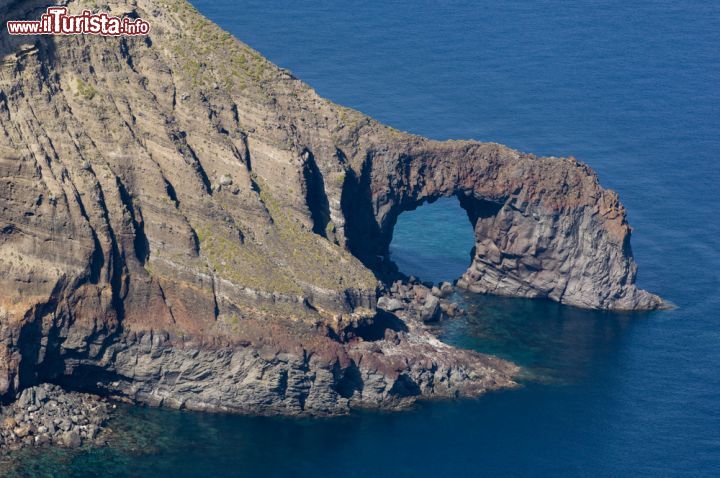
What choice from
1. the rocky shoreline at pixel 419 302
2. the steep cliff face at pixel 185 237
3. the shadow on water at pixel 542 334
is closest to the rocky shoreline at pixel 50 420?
the steep cliff face at pixel 185 237

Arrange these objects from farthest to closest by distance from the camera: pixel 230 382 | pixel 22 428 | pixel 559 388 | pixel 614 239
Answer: pixel 614 239 → pixel 559 388 → pixel 230 382 → pixel 22 428

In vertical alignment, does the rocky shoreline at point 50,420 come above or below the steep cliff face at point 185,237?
below

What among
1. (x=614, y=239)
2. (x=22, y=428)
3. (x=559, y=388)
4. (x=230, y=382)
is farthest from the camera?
(x=614, y=239)

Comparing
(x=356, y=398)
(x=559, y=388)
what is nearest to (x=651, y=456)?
(x=559, y=388)

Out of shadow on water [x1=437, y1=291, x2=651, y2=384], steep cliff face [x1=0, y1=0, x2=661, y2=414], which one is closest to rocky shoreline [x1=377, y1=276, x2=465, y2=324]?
shadow on water [x1=437, y1=291, x2=651, y2=384]

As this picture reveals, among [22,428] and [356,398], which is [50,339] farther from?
[356,398]

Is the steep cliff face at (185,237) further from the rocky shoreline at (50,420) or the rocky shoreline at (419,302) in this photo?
the rocky shoreline at (419,302)

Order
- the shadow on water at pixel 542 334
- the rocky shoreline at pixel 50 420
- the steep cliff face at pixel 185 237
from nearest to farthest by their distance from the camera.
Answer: the rocky shoreline at pixel 50 420, the steep cliff face at pixel 185 237, the shadow on water at pixel 542 334
